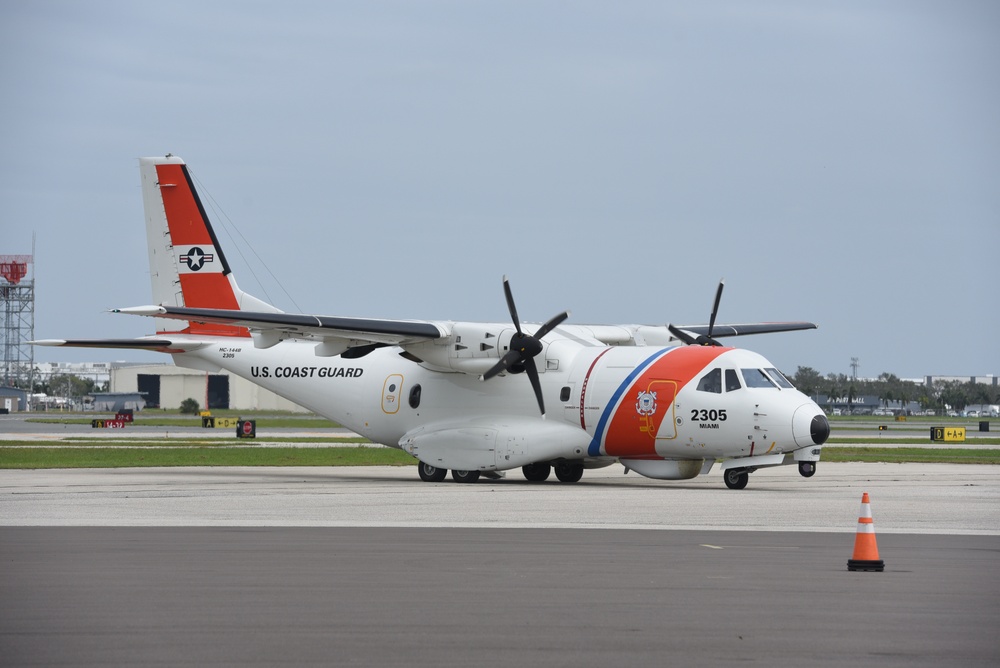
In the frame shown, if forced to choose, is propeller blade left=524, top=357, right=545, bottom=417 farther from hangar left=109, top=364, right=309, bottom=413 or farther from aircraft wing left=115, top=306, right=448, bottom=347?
hangar left=109, top=364, right=309, bottom=413

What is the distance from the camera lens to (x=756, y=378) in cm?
2588

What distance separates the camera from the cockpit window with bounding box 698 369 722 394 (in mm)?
25953

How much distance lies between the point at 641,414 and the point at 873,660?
18084 mm

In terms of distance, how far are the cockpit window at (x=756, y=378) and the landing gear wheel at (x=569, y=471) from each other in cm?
511

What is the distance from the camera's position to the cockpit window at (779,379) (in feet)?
85.3

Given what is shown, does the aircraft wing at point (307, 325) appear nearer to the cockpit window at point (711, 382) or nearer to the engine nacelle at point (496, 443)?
the engine nacelle at point (496, 443)

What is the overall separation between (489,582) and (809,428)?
47.2 feet

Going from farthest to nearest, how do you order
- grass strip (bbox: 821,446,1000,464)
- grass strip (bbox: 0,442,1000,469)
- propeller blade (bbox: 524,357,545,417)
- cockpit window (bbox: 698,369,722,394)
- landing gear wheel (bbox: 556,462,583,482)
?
grass strip (bbox: 821,446,1000,464)
grass strip (bbox: 0,442,1000,469)
landing gear wheel (bbox: 556,462,583,482)
propeller blade (bbox: 524,357,545,417)
cockpit window (bbox: 698,369,722,394)

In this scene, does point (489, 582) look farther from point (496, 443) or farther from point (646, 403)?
point (496, 443)

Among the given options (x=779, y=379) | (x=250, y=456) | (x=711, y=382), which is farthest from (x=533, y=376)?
(x=250, y=456)

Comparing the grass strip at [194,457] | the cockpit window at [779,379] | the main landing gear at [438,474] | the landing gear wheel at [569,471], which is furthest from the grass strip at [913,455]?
the main landing gear at [438,474]

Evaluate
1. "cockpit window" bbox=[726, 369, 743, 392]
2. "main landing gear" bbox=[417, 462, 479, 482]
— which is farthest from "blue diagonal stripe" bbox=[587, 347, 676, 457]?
"main landing gear" bbox=[417, 462, 479, 482]

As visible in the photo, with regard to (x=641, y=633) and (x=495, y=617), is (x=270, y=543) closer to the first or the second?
(x=495, y=617)

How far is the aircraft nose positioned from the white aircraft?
0.03 metres
